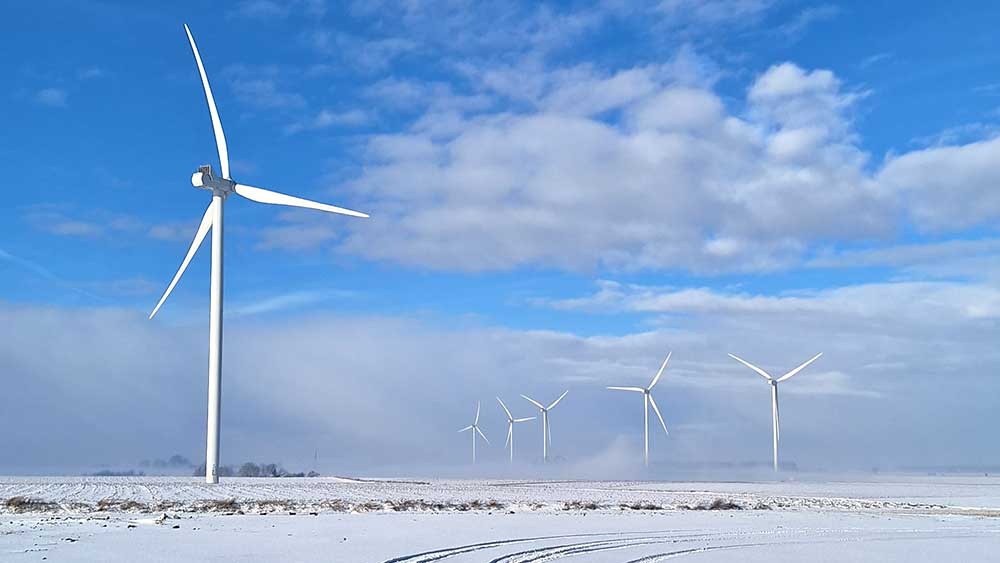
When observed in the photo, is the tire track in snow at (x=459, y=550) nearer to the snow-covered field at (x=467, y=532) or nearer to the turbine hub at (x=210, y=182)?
the snow-covered field at (x=467, y=532)

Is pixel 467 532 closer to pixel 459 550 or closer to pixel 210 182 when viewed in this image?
pixel 459 550

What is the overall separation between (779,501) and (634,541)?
112 feet

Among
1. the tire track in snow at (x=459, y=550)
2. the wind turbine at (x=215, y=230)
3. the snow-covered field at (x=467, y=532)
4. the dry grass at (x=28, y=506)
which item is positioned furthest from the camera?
the wind turbine at (x=215, y=230)

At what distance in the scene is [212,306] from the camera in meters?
70.2

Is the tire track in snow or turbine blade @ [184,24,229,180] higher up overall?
turbine blade @ [184,24,229,180]

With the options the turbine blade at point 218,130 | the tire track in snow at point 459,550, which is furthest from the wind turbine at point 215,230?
the tire track in snow at point 459,550

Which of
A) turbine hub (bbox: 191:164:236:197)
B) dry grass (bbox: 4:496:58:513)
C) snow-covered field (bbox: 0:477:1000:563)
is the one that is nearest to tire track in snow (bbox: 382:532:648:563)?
snow-covered field (bbox: 0:477:1000:563)

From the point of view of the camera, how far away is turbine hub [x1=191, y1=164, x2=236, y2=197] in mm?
74062

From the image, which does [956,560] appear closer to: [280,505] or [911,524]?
[911,524]

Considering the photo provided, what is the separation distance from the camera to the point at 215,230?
73250 mm

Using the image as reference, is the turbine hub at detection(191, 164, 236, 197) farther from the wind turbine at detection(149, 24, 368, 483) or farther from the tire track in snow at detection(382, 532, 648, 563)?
the tire track in snow at detection(382, 532, 648, 563)

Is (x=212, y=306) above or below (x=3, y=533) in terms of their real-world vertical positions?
above

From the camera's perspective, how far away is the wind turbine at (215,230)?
6906 centimetres

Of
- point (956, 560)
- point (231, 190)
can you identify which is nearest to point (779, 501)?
point (956, 560)
